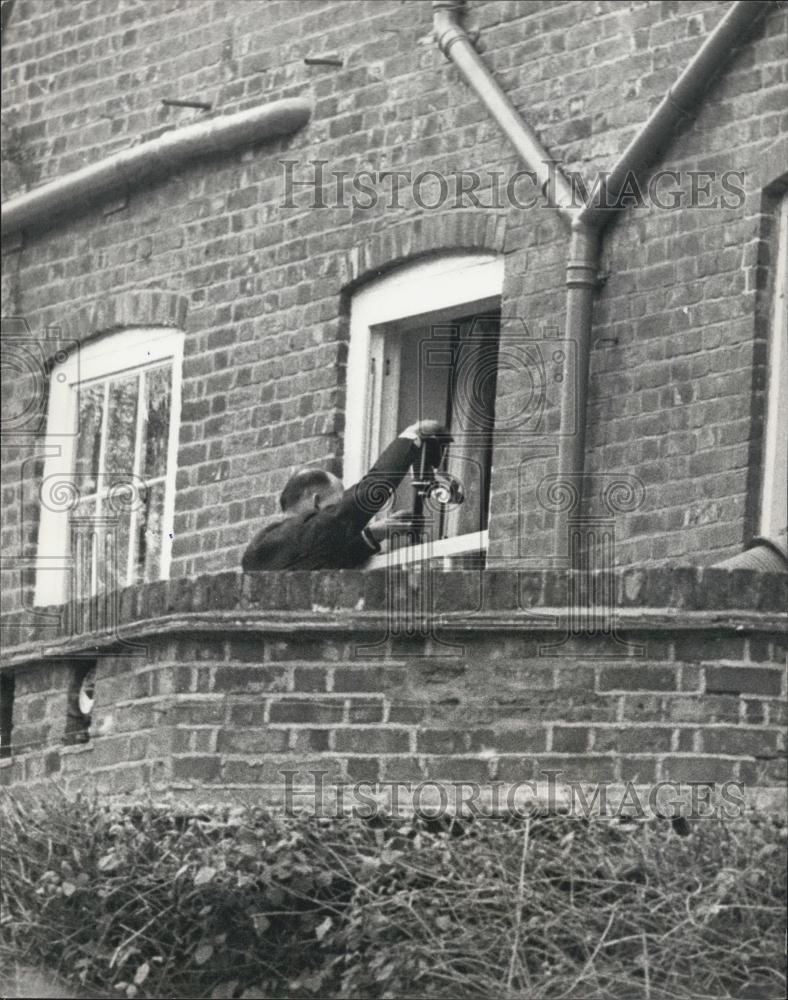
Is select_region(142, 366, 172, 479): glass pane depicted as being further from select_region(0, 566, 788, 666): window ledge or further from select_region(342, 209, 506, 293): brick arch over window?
select_region(0, 566, 788, 666): window ledge

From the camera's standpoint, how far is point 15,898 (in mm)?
9461

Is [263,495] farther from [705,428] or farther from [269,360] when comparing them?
[705,428]

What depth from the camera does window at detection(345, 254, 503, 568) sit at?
12578mm

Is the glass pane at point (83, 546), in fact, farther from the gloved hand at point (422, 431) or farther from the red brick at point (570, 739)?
the red brick at point (570, 739)

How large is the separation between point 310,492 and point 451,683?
223 cm

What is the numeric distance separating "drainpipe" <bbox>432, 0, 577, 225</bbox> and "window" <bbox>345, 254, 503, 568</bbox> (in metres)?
0.50

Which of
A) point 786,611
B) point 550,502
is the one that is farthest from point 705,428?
point 786,611

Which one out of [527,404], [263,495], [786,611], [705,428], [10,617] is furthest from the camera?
[10,617]

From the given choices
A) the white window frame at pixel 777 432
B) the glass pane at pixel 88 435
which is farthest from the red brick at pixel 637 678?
the glass pane at pixel 88 435

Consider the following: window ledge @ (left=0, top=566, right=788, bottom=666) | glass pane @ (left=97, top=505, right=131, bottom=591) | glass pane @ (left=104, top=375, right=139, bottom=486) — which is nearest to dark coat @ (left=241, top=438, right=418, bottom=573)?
window ledge @ (left=0, top=566, right=788, bottom=666)

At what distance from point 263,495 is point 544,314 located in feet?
6.11

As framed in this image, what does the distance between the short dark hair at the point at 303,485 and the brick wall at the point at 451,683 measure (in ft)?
5.14

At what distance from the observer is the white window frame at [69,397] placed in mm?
14211

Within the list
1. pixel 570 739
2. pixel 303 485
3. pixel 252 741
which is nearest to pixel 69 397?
pixel 303 485
